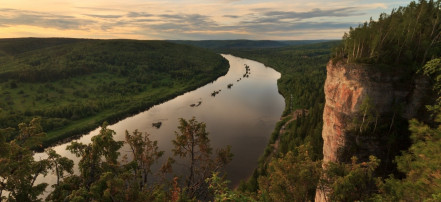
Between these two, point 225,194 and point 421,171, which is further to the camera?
point 421,171

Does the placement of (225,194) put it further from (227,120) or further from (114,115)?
(114,115)

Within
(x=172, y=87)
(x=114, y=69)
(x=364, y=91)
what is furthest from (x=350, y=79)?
(x=114, y=69)

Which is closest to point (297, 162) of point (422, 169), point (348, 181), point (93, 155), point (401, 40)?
point (348, 181)

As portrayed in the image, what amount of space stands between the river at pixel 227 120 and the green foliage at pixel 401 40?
108 ft

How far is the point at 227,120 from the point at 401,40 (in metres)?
59.4

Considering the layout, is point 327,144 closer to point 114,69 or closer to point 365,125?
point 365,125

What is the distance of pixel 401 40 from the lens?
19453mm

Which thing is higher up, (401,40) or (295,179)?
(401,40)

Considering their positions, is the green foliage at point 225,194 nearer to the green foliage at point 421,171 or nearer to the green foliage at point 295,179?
the green foliage at point 295,179

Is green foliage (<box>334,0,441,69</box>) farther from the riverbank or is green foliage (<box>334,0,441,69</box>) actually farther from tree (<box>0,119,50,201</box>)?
the riverbank

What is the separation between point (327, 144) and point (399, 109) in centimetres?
702

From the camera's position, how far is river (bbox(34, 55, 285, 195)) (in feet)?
176

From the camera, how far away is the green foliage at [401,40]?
719 inches

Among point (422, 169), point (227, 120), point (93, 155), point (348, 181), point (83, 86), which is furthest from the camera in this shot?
Result: point (83, 86)
